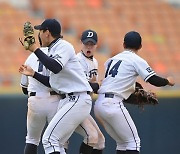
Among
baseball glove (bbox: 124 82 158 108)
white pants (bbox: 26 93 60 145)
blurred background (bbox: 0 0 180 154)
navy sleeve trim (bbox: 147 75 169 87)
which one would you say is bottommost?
white pants (bbox: 26 93 60 145)

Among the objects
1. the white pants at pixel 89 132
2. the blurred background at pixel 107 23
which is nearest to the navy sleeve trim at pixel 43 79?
the white pants at pixel 89 132

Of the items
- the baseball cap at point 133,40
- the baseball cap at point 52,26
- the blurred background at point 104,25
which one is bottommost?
the baseball cap at point 133,40

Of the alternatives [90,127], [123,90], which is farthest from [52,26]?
[90,127]

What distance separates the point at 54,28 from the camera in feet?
18.5

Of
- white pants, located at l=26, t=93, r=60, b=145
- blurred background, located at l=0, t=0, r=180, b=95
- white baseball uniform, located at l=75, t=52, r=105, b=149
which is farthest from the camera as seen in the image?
blurred background, located at l=0, t=0, r=180, b=95

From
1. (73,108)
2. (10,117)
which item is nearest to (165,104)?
(10,117)

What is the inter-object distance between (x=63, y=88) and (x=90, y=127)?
62 cm

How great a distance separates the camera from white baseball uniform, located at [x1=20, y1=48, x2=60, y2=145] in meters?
6.06

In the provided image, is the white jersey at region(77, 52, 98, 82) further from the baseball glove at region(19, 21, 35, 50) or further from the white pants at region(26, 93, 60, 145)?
the baseball glove at region(19, 21, 35, 50)

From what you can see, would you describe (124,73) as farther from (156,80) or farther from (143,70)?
(156,80)

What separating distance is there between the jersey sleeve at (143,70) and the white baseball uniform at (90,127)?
71 centimetres

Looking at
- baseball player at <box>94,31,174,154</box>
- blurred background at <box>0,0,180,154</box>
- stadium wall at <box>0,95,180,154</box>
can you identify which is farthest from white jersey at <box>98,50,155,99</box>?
blurred background at <box>0,0,180,154</box>

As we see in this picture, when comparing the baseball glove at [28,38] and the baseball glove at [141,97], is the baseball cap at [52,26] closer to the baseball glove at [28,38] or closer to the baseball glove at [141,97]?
the baseball glove at [28,38]

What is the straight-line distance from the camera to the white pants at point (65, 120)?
18.0 ft
